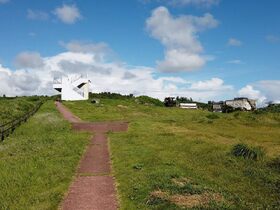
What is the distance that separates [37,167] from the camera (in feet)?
88.4

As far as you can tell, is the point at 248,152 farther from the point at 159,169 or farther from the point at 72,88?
the point at 72,88

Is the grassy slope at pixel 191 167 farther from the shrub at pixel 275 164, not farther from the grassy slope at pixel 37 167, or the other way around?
the grassy slope at pixel 37 167

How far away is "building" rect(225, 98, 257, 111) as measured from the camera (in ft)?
333

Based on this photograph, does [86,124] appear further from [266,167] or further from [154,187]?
[154,187]

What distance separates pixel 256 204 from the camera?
18.6m

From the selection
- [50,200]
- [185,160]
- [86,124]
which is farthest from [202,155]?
[86,124]

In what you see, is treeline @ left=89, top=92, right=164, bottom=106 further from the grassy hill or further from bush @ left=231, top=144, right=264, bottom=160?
bush @ left=231, top=144, right=264, bottom=160

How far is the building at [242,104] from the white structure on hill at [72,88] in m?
37.1

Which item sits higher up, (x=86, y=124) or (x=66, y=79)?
(x=66, y=79)

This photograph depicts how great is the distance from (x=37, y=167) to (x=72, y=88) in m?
88.3

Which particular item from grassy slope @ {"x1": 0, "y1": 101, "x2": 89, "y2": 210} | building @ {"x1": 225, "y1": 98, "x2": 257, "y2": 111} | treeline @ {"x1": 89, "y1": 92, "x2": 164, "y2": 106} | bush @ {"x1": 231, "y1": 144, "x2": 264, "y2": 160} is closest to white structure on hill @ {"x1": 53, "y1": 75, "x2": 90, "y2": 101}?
treeline @ {"x1": 89, "y1": 92, "x2": 164, "y2": 106}

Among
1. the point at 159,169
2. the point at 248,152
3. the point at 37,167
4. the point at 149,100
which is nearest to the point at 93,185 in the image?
the point at 159,169

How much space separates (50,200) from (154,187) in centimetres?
480

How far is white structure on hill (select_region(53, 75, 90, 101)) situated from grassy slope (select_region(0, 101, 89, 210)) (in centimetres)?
6567
